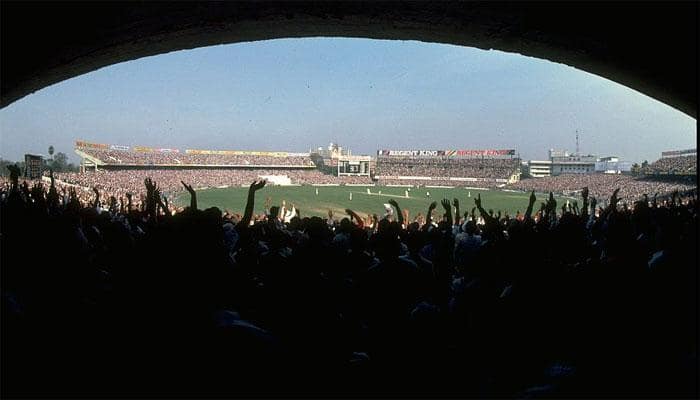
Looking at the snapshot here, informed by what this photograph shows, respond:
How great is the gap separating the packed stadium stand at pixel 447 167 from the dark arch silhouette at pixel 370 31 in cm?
7743

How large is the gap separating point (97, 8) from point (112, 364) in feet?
7.05

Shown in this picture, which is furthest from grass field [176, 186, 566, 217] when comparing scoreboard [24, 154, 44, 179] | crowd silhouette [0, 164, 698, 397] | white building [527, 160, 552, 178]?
white building [527, 160, 552, 178]

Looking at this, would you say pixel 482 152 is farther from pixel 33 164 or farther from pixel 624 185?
pixel 33 164

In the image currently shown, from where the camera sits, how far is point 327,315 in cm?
164

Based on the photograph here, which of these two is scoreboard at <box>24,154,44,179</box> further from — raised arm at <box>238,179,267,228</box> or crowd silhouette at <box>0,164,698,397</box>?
raised arm at <box>238,179,267,228</box>

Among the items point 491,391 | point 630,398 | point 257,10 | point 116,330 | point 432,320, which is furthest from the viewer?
point 257,10

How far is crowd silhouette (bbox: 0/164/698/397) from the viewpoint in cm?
119

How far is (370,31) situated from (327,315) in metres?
2.54

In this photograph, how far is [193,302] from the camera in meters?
1.30

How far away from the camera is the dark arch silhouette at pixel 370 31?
249 centimetres

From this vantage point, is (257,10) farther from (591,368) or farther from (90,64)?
(591,368)

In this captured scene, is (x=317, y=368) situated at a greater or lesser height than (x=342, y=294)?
lesser

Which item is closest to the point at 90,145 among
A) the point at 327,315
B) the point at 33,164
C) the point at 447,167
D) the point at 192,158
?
the point at 192,158

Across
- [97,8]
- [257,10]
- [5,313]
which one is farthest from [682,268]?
[97,8]
